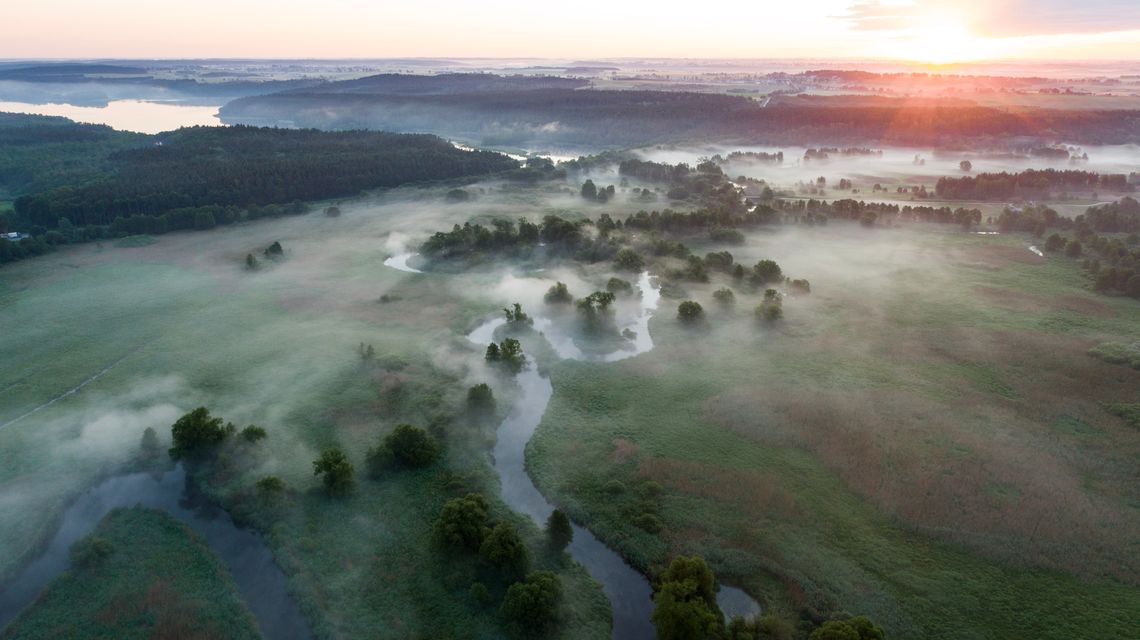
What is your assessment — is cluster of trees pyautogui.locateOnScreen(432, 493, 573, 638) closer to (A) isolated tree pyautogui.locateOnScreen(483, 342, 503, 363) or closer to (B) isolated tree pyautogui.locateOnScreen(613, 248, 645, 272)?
(A) isolated tree pyautogui.locateOnScreen(483, 342, 503, 363)

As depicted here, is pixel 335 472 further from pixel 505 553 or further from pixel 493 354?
pixel 493 354

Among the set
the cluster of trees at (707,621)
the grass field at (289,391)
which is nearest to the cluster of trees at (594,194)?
the grass field at (289,391)

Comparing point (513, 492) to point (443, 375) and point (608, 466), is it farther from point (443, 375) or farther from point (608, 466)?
point (443, 375)

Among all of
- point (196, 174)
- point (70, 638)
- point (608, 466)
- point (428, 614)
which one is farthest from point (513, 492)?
point (196, 174)

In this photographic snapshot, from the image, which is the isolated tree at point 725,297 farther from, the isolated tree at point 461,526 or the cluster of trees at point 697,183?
the isolated tree at point 461,526

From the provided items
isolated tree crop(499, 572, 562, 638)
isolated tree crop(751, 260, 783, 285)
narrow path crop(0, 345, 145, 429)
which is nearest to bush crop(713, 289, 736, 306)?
isolated tree crop(751, 260, 783, 285)
